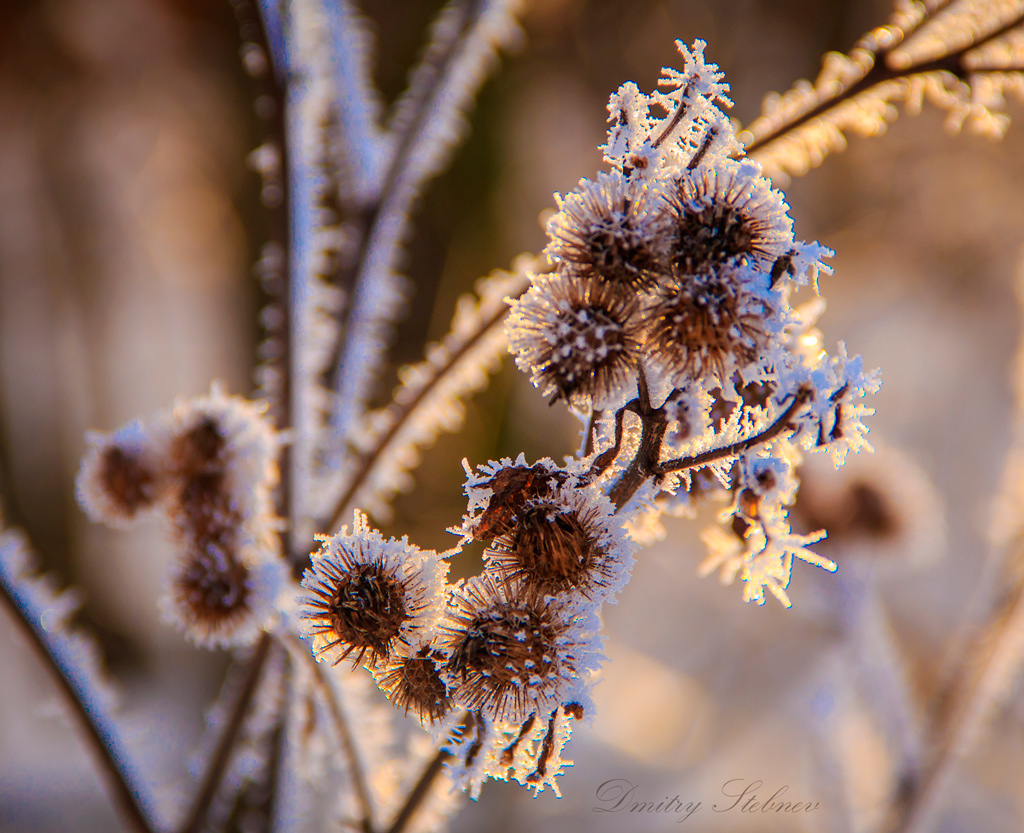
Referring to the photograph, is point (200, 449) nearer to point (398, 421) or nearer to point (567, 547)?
point (398, 421)

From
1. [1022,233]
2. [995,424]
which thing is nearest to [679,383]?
[1022,233]

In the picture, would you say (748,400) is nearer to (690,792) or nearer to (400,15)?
(400,15)

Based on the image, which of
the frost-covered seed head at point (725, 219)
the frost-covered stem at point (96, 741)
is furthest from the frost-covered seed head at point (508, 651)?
the frost-covered stem at point (96, 741)

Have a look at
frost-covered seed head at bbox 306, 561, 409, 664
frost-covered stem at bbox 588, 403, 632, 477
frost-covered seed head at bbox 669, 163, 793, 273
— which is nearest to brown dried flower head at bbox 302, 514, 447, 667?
frost-covered seed head at bbox 306, 561, 409, 664

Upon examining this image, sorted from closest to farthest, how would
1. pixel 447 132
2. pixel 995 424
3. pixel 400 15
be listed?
pixel 447 132 → pixel 400 15 → pixel 995 424

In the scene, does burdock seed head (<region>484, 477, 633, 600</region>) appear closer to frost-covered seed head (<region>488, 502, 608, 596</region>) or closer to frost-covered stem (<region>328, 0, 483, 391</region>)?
frost-covered seed head (<region>488, 502, 608, 596</region>)
